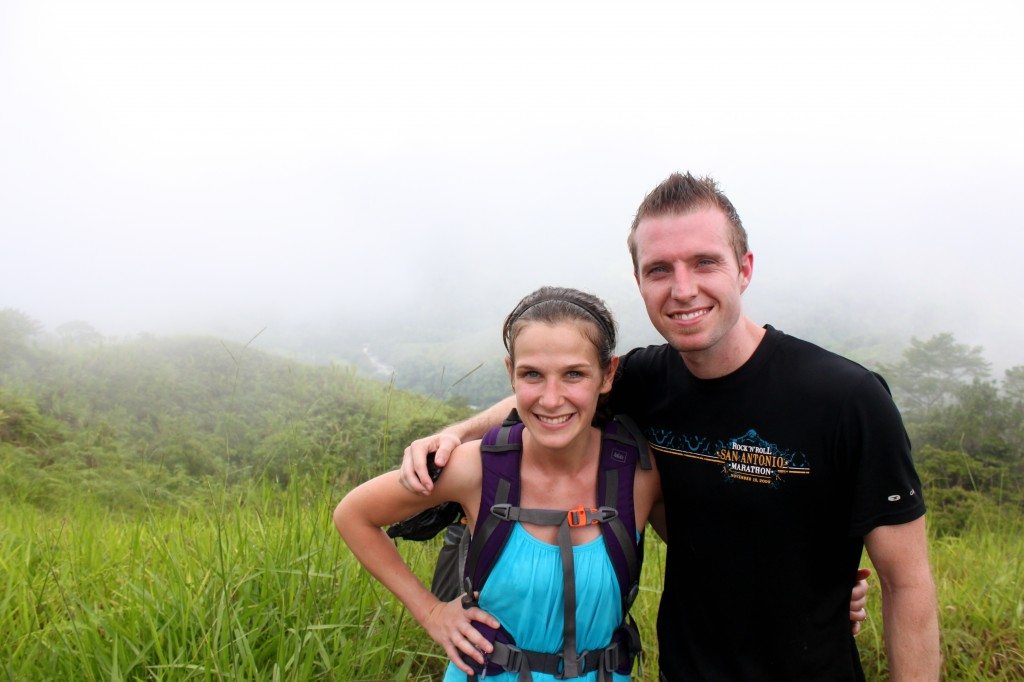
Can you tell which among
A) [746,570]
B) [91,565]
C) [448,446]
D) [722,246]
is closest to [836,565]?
[746,570]

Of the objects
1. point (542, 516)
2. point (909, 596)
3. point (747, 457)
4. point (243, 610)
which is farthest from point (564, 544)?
point (243, 610)

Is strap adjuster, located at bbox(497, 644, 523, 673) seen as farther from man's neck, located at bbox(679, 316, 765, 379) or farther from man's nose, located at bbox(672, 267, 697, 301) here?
man's nose, located at bbox(672, 267, 697, 301)

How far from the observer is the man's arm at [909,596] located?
2295mm

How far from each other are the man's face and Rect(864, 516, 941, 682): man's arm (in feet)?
2.86

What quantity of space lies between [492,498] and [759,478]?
40.2 inches

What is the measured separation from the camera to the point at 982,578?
14.8 feet

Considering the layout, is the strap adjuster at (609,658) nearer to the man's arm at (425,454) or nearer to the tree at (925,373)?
the man's arm at (425,454)

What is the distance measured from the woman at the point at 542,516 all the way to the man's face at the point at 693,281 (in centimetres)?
28

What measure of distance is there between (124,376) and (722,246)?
52.6 metres

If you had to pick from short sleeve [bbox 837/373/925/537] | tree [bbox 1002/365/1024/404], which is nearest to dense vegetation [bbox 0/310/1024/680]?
short sleeve [bbox 837/373/925/537]

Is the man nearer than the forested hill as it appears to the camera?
Yes

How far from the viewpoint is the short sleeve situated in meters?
2.24

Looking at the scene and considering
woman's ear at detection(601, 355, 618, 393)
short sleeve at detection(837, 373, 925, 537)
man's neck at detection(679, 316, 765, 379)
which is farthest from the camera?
woman's ear at detection(601, 355, 618, 393)

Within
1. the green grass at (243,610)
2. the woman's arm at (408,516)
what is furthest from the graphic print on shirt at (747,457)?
the woman's arm at (408,516)
